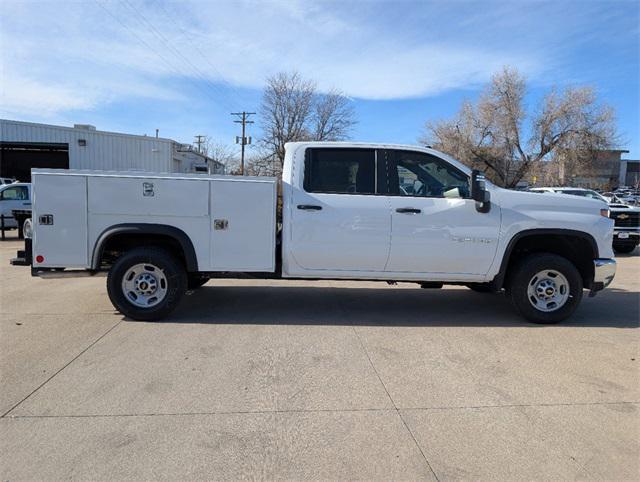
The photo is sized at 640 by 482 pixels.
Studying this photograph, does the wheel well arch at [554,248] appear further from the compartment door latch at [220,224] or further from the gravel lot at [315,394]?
the compartment door latch at [220,224]

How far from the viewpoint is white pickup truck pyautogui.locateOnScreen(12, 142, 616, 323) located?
17.6ft

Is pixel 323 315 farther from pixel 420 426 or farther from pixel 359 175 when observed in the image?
pixel 420 426

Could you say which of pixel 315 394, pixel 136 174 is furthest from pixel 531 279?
pixel 136 174

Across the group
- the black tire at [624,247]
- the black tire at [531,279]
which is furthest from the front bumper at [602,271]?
the black tire at [624,247]

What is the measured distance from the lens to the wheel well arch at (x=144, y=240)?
5.38m

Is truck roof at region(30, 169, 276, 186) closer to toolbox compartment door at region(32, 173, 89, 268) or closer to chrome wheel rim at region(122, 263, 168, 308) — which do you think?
toolbox compartment door at region(32, 173, 89, 268)

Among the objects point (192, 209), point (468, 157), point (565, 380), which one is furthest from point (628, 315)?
point (468, 157)

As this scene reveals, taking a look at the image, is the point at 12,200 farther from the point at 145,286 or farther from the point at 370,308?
the point at 370,308

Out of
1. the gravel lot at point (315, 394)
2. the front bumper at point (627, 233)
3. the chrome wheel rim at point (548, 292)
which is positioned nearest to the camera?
the gravel lot at point (315, 394)

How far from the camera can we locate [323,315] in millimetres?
6012

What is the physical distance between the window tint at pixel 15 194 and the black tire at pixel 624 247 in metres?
18.8

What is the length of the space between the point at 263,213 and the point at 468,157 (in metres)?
40.1

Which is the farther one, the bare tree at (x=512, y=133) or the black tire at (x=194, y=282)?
the bare tree at (x=512, y=133)

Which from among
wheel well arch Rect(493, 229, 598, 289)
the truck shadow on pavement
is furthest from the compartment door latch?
wheel well arch Rect(493, 229, 598, 289)
